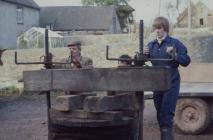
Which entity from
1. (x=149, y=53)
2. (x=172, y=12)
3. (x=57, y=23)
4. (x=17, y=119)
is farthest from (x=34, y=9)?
(x=149, y=53)

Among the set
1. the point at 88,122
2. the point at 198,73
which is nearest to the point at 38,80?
the point at 88,122

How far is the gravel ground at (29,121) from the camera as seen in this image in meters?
9.26

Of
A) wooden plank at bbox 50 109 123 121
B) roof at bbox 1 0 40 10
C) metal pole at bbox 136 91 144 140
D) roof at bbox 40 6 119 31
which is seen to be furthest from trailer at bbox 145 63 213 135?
roof at bbox 40 6 119 31

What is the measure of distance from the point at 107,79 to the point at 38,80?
26.1 inches

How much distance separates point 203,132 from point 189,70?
92.2 inches

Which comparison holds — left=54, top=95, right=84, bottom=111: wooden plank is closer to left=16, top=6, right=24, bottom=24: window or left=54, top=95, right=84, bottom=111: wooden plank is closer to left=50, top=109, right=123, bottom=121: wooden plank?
left=50, top=109, right=123, bottom=121: wooden plank

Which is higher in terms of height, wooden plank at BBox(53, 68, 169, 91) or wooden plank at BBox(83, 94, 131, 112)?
wooden plank at BBox(53, 68, 169, 91)

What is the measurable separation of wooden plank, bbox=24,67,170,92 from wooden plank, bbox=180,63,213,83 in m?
6.96

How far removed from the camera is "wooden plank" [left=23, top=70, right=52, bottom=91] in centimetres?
484

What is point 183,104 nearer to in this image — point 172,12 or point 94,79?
point 94,79

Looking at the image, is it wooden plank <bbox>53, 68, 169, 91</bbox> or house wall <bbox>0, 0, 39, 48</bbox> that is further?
house wall <bbox>0, 0, 39, 48</bbox>

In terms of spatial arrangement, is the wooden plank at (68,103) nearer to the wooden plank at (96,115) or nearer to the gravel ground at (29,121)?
the wooden plank at (96,115)

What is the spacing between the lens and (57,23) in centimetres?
7175

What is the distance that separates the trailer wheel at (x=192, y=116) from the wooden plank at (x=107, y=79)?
480 cm
